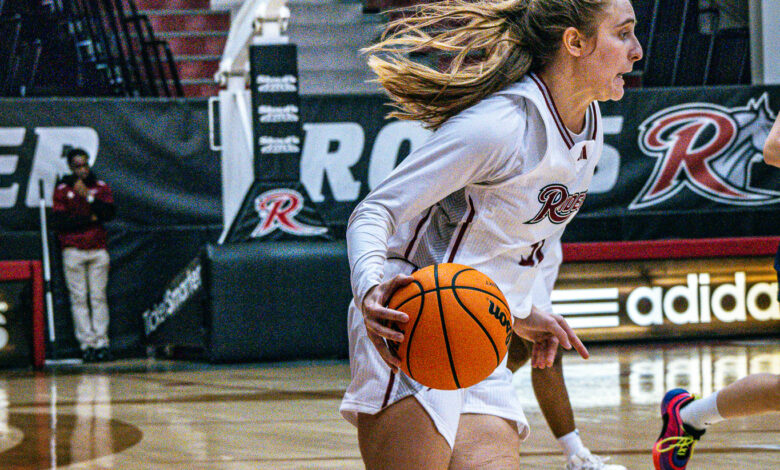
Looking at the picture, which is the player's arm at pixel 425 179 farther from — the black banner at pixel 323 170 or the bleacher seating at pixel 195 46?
the bleacher seating at pixel 195 46

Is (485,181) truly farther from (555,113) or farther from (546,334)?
(546,334)

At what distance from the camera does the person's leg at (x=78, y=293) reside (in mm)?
9367

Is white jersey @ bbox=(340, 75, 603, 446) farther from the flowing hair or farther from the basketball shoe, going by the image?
the basketball shoe

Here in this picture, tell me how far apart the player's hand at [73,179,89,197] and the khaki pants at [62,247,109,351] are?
0.48 m

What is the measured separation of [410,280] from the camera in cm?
226

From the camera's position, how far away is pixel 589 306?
9.48m

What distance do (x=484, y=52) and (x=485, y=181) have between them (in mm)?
380

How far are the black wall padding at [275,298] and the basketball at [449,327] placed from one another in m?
6.20

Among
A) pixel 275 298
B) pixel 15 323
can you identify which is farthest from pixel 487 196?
pixel 15 323

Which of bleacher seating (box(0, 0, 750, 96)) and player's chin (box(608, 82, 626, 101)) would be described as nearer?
player's chin (box(608, 82, 626, 101))

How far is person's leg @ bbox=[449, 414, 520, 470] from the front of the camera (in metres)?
2.51

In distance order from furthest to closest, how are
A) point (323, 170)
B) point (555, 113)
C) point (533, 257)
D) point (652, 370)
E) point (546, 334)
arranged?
point (323, 170) → point (652, 370) → point (546, 334) → point (533, 257) → point (555, 113)

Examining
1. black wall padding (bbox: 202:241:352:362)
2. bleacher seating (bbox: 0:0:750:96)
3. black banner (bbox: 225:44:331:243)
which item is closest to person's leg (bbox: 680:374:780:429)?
black wall padding (bbox: 202:241:352:362)

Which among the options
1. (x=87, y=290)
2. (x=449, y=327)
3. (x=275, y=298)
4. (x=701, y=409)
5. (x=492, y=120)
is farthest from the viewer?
(x=87, y=290)
